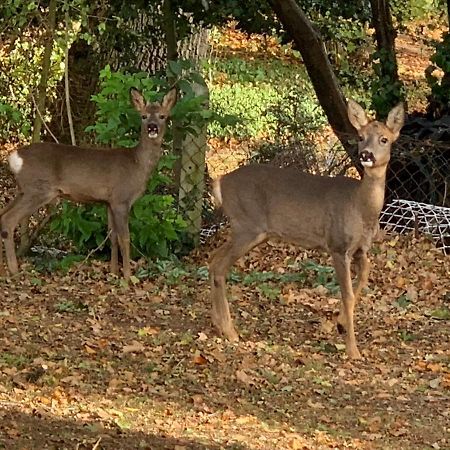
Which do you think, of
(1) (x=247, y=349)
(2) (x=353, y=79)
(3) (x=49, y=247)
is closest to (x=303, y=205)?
(1) (x=247, y=349)

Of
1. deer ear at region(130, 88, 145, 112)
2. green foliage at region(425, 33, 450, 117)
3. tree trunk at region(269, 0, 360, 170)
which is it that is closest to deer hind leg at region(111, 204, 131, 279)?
deer ear at region(130, 88, 145, 112)

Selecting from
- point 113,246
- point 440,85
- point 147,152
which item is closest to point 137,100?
point 147,152

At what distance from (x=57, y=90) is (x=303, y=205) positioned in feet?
9.94

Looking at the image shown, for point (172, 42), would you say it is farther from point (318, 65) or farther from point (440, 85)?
point (440, 85)

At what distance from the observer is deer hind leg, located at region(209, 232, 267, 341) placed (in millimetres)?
7520

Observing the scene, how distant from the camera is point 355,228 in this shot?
7.62 meters

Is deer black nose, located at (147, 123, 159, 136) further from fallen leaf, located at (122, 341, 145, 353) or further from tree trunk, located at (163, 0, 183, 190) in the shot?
fallen leaf, located at (122, 341, 145, 353)

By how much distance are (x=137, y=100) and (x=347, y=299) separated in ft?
8.47

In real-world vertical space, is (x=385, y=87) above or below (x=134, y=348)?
above

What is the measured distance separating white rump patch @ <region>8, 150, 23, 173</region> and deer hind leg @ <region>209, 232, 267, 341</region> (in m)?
2.09

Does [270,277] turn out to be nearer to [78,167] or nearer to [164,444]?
[78,167]

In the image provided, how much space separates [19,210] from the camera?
9.41m

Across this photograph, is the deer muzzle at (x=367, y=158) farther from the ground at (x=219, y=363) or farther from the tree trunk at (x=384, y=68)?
the tree trunk at (x=384, y=68)

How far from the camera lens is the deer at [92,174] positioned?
9.31 metres
